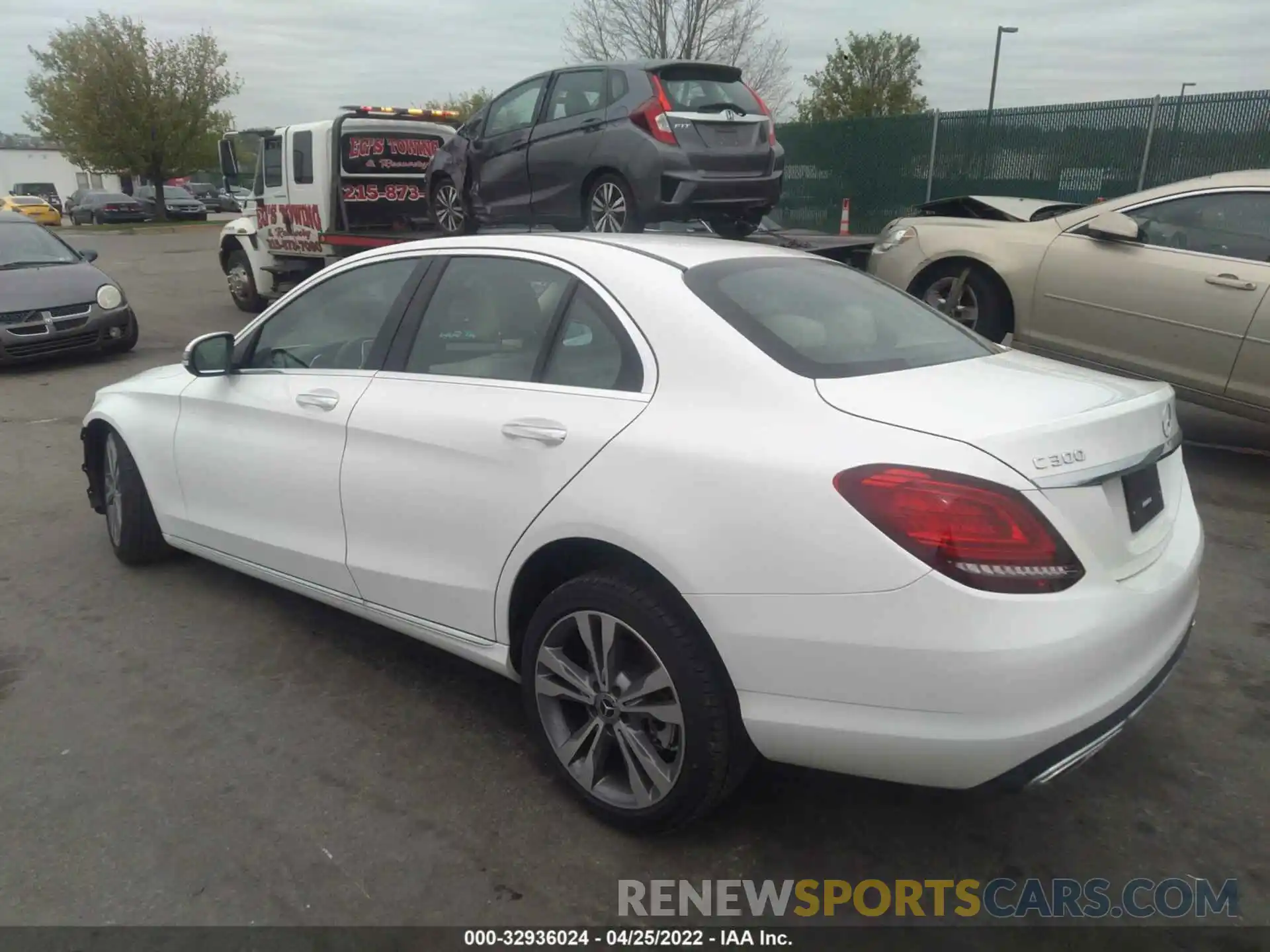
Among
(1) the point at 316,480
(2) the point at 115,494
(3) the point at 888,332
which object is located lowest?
(2) the point at 115,494

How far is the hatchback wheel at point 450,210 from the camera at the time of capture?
9750 mm

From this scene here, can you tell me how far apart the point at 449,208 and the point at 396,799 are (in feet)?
26.9

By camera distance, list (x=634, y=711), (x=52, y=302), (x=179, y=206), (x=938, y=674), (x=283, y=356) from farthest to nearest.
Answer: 1. (x=179, y=206)
2. (x=52, y=302)
3. (x=283, y=356)
4. (x=634, y=711)
5. (x=938, y=674)

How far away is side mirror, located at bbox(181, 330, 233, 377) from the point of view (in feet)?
12.9

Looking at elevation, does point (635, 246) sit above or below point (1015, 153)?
below

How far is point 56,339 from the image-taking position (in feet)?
32.3

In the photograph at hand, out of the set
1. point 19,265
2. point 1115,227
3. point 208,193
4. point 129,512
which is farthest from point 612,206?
point 208,193

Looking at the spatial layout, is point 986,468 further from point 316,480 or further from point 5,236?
point 5,236

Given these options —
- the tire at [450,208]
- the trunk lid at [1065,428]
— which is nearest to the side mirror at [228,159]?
the tire at [450,208]

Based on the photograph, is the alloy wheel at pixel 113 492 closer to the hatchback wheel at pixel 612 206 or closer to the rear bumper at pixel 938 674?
the rear bumper at pixel 938 674

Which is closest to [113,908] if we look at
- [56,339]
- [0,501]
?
[0,501]

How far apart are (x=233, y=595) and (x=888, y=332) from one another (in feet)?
10.2

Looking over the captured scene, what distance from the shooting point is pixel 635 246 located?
10.3ft

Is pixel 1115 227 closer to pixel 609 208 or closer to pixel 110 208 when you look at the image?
pixel 609 208
